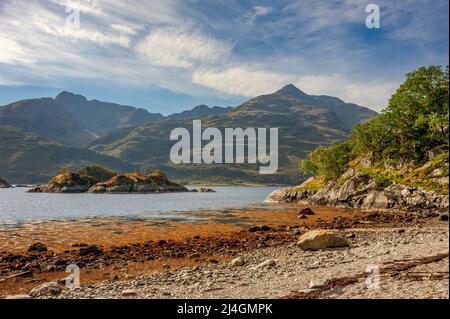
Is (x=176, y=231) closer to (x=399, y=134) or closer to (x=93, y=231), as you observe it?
(x=93, y=231)

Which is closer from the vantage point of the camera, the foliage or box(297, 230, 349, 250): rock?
box(297, 230, 349, 250): rock

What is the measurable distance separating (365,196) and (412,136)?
Answer: 17.8 metres

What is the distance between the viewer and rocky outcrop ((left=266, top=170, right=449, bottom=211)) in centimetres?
6781

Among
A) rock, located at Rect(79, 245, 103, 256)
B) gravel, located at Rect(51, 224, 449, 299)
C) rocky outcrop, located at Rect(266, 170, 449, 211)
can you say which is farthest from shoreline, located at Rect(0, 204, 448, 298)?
rocky outcrop, located at Rect(266, 170, 449, 211)

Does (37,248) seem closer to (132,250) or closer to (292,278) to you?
(132,250)

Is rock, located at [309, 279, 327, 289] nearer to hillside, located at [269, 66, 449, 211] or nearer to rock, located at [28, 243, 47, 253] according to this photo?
rock, located at [28, 243, 47, 253]

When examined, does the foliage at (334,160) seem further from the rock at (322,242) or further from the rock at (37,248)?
the rock at (37,248)

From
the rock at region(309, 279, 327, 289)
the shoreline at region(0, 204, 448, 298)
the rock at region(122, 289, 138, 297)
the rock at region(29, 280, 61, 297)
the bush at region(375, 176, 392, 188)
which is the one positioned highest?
the bush at region(375, 176, 392, 188)

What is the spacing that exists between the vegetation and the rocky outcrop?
2.11 meters

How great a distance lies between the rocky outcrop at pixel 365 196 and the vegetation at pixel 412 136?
211 centimetres

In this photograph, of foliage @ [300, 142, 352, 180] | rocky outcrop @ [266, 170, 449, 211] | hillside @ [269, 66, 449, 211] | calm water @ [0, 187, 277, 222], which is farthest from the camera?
foliage @ [300, 142, 352, 180]

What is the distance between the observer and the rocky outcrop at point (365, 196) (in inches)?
2670

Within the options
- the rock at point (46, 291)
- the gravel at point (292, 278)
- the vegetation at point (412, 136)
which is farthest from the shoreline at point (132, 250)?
the vegetation at point (412, 136)
